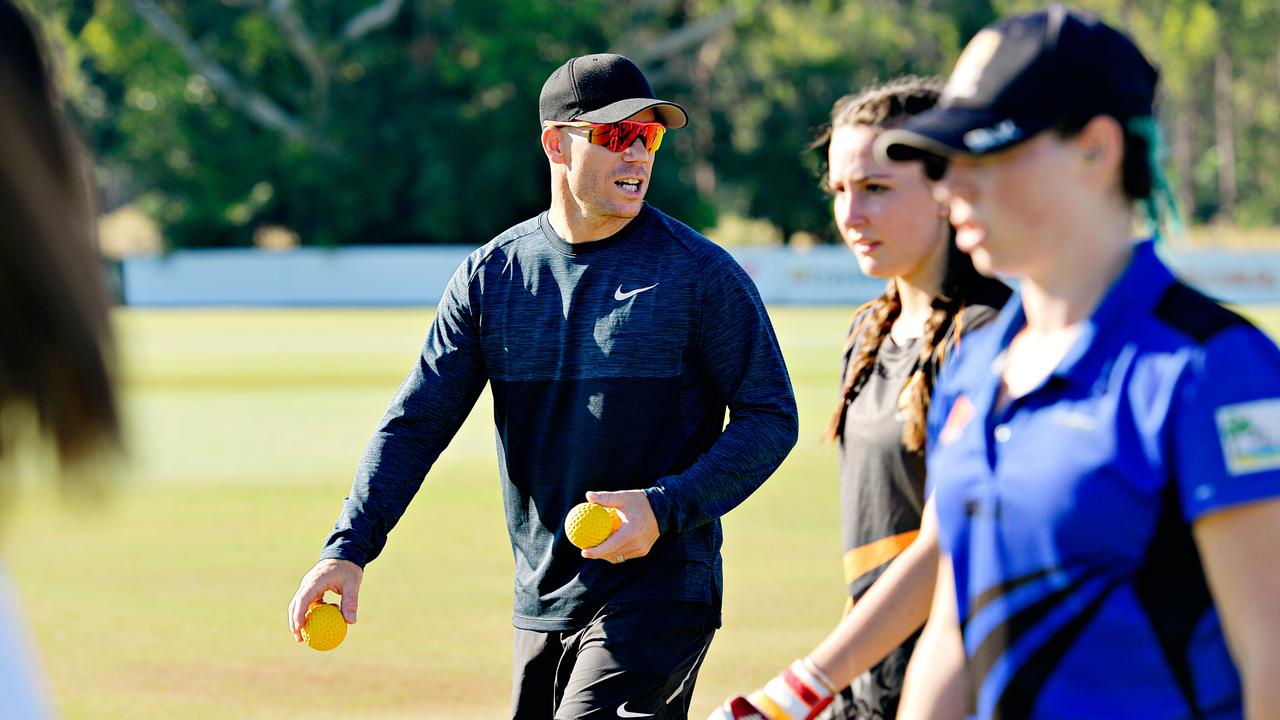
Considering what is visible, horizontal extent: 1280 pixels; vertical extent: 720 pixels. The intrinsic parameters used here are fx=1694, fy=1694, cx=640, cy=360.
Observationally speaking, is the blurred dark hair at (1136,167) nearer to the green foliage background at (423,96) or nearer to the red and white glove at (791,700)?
the red and white glove at (791,700)

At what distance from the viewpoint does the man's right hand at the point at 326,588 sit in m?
4.44

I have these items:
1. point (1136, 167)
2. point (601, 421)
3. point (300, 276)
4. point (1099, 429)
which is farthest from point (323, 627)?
point (300, 276)

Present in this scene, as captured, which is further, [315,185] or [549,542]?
[315,185]

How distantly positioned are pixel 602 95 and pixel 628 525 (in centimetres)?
135

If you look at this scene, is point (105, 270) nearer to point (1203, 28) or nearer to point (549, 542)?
point (549, 542)

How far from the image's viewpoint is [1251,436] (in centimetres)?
235

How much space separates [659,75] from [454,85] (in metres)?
7.86

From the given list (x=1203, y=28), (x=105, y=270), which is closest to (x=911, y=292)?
(x=105, y=270)

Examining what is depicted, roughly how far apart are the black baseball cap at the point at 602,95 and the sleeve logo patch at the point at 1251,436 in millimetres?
2736

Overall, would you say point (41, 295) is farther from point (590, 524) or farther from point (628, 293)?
point (628, 293)

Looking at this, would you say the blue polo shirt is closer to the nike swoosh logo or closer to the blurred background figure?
the blurred background figure

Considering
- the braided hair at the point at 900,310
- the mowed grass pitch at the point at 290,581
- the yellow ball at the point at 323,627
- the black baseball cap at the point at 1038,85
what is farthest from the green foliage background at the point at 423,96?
the black baseball cap at the point at 1038,85

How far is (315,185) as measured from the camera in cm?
5231

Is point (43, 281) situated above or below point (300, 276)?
above
